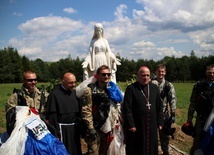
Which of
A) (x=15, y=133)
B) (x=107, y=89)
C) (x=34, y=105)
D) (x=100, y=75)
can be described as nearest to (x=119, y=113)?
(x=107, y=89)

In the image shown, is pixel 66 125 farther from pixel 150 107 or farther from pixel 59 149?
pixel 150 107

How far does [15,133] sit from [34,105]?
68cm

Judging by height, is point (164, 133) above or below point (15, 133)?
below

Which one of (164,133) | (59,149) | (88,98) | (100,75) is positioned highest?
(100,75)

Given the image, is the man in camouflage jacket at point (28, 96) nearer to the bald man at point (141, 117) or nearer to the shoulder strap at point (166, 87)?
the bald man at point (141, 117)

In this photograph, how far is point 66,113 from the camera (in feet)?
11.7

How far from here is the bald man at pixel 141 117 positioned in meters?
3.66

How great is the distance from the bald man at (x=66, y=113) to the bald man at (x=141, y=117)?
898 mm

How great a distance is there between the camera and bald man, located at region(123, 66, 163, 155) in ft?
12.0

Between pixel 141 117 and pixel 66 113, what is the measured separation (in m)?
1.31

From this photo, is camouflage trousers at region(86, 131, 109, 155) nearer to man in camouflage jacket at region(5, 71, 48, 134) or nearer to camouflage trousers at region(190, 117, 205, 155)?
man in camouflage jacket at region(5, 71, 48, 134)

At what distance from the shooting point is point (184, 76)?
60.4 meters

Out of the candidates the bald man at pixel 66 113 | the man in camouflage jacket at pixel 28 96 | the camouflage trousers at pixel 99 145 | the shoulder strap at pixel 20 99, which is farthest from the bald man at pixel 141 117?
the shoulder strap at pixel 20 99

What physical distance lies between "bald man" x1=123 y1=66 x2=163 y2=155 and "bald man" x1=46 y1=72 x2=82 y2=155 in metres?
0.90
